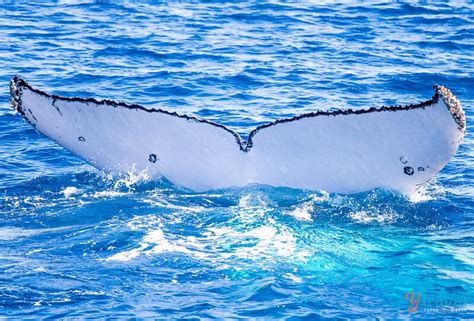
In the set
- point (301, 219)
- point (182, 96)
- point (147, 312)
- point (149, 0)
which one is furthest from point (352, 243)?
point (149, 0)

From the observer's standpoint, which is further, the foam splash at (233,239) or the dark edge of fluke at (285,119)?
the foam splash at (233,239)

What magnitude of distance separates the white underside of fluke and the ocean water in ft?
0.88

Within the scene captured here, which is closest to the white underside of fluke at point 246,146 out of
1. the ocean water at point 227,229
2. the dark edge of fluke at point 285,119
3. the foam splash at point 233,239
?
the dark edge of fluke at point 285,119

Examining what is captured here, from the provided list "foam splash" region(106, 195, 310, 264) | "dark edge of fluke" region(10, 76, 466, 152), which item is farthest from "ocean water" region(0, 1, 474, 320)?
"dark edge of fluke" region(10, 76, 466, 152)

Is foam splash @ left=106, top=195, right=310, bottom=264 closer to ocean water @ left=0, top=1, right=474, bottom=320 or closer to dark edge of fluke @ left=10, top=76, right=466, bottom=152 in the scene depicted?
ocean water @ left=0, top=1, right=474, bottom=320

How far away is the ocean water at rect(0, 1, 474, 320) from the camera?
890 centimetres

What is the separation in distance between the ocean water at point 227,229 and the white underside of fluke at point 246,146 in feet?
0.88

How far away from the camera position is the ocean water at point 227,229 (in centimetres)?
890

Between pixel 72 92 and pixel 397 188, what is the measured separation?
9021 millimetres

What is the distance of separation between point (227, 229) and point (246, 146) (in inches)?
39.2

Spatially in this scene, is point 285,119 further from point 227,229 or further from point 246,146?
point 227,229

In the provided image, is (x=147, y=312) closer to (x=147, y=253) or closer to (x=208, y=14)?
(x=147, y=253)

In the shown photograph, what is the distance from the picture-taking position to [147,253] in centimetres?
992

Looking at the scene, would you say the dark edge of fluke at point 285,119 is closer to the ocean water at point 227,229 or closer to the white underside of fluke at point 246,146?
the white underside of fluke at point 246,146
